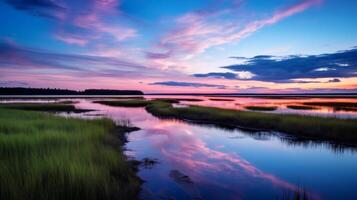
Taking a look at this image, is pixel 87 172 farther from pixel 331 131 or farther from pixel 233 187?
pixel 331 131

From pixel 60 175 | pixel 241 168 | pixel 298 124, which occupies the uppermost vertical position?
pixel 60 175

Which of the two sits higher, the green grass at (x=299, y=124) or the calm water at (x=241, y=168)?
the green grass at (x=299, y=124)

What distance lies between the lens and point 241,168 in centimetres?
1277

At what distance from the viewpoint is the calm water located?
9539 mm

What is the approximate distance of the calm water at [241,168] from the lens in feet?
31.3

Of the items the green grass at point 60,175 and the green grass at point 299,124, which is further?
the green grass at point 299,124

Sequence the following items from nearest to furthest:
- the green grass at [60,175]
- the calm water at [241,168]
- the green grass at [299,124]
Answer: the green grass at [60,175]
the calm water at [241,168]
the green grass at [299,124]

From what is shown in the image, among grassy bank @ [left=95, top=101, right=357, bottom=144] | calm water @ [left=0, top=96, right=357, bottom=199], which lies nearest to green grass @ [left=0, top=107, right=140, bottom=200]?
calm water @ [left=0, top=96, right=357, bottom=199]

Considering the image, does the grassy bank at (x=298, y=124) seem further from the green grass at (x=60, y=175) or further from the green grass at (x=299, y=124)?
the green grass at (x=60, y=175)

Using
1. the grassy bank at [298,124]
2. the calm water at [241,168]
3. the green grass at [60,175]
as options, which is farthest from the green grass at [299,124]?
the green grass at [60,175]

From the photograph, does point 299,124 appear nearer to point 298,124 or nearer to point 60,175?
point 298,124

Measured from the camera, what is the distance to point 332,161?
46.9 feet

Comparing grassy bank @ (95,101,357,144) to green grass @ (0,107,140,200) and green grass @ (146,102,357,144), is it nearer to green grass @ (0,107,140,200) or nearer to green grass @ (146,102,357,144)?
green grass @ (146,102,357,144)

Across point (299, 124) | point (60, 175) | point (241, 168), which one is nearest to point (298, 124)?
point (299, 124)
